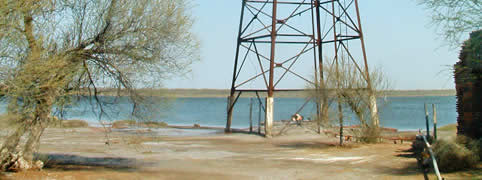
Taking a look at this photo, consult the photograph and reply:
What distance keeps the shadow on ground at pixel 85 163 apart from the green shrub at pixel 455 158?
8476mm

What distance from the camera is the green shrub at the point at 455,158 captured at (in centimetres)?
1027

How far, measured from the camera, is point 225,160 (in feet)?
48.1

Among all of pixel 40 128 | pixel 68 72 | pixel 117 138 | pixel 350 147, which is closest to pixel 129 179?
pixel 40 128

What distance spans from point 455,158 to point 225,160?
7162 millimetres

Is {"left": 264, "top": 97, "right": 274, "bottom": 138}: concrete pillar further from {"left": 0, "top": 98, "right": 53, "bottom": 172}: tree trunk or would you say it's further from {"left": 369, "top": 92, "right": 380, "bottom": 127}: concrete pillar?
{"left": 0, "top": 98, "right": 53, "bottom": 172}: tree trunk

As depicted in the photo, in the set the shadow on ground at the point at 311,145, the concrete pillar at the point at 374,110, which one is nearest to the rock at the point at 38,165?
the shadow on ground at the point at 311,145

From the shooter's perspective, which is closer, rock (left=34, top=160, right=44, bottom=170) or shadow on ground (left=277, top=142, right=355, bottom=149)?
rock (left=34, top=160, right=44, bottom=170)

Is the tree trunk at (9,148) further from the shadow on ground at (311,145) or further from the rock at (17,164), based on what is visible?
the shadow on ground at (311,145)

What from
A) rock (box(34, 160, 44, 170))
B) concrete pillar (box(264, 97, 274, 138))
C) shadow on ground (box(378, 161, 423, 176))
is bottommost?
shadow on ground (box(378, 161, 423, 176))

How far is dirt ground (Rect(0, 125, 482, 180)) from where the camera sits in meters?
11.6

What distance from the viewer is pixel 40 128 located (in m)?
10.8

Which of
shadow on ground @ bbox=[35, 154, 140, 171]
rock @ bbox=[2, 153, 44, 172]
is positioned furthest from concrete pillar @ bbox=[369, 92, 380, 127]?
rock @ bbox=[2, 153, 44, 172]

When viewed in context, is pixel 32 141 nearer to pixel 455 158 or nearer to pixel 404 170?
pixel 404 170

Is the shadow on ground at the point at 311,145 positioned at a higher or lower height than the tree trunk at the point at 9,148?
lower
